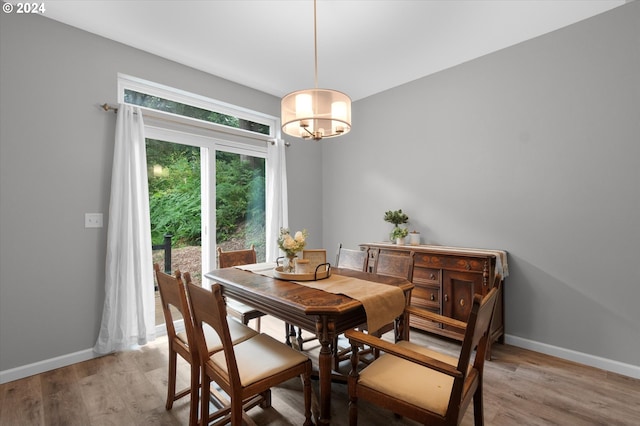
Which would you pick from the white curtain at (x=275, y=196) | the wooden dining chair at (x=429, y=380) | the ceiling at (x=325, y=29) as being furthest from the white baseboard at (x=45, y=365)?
the ceiling at (x=325, y=29)

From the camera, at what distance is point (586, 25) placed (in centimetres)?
259

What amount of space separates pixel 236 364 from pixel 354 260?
1473 mm

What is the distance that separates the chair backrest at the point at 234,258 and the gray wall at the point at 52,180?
1026mm

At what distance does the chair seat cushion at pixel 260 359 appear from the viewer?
5.12 feet

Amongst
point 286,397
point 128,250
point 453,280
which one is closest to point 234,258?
point 128,250

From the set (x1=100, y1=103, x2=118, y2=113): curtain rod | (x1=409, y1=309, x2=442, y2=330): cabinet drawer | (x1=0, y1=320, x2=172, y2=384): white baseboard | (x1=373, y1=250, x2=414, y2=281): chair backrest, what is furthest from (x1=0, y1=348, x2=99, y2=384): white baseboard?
(x1=409, y1=309, x2=442, y2=330): cabinet drawer

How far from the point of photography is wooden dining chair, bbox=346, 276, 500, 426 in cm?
124

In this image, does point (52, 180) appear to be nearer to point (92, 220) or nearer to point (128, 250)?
point (92, 220)

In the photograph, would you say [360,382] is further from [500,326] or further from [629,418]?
[500,326]

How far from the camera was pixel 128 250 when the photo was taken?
2779 mm

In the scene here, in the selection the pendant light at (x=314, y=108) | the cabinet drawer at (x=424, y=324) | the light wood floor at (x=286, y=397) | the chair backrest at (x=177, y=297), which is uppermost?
the pendant light at (x=314, y=108)

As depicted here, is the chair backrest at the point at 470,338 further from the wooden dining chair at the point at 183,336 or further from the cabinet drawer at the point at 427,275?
the cabinet drawer at the point at 427,275

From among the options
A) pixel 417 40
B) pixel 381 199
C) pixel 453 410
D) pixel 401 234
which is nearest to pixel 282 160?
pixel 381 199

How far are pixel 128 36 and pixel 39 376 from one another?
2917mm
